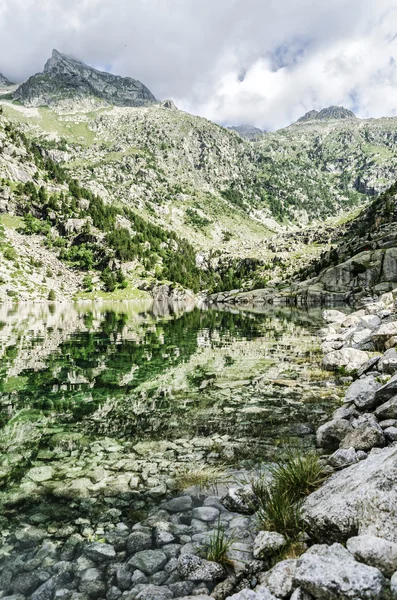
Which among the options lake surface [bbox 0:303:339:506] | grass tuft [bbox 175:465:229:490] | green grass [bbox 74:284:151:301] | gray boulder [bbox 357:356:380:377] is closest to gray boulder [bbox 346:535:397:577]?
grass tuft [bbox 175:465:229:490]

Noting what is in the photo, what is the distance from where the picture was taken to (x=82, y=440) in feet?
40.8

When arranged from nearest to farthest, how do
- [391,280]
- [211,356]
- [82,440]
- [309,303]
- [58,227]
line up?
[82,440] → [211,356] → [391,280] → [309,303] → [58,227]

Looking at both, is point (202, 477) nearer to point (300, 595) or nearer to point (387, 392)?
point (300, 595)

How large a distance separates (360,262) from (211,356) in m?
Answer: 90.9

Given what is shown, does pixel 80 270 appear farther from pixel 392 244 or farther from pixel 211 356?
pixel 211 356

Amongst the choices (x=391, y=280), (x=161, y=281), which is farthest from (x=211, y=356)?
(x=161, y=281)

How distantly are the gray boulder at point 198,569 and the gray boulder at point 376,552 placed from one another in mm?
2353

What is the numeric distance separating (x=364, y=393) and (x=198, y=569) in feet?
29.3

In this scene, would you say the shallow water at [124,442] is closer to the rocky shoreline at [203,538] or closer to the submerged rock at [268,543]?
the rocky shoreline at [203,538]

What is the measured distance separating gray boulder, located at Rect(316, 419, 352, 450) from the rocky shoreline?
0.64m

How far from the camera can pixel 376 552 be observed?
15.1ft

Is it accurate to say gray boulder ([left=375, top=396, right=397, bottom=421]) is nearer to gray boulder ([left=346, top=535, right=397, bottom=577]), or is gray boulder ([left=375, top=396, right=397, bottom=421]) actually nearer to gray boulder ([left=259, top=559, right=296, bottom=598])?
gray boulder ([left=346, top=535, right=397, bottom=577])

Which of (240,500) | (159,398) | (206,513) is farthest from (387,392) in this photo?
(159,398)

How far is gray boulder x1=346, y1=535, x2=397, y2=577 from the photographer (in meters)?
4.46
